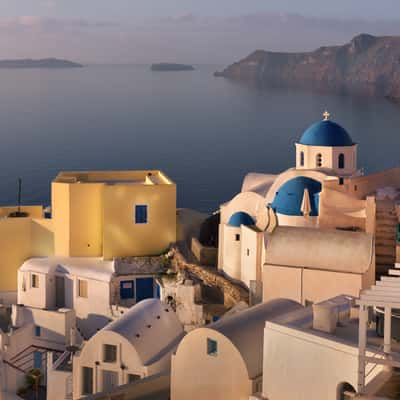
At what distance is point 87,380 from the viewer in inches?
618

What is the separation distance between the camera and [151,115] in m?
84.2

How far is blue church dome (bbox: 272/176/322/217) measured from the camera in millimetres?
17578

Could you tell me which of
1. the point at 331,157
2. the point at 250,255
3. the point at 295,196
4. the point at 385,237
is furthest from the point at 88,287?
the point at 385,237

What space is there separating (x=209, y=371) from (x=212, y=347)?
305 millimetres

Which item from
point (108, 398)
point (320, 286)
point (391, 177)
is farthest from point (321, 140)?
point (108, 398)

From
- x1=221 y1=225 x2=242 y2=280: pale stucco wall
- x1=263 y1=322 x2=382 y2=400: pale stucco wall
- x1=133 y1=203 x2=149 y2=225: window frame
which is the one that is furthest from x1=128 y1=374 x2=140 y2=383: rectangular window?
x1=133 y1=203 x2=149 y2=225: window frame

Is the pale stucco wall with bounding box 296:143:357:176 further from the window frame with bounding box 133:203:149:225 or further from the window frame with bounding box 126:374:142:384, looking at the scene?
the window frame with bounding box 126:374:142:384

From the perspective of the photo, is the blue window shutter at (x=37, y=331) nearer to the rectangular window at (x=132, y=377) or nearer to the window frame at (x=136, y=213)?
the window frame at (x=136, y=213)

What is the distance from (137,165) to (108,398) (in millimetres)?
41052

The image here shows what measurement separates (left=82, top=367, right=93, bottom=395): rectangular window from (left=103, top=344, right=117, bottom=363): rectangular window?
0.44 m

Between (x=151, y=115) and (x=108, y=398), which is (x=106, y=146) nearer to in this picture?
(x=151, y=115)

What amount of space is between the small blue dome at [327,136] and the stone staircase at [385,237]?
3.41 m

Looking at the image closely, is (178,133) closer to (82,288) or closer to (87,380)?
(82,288)

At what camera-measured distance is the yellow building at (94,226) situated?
20.2 meters
